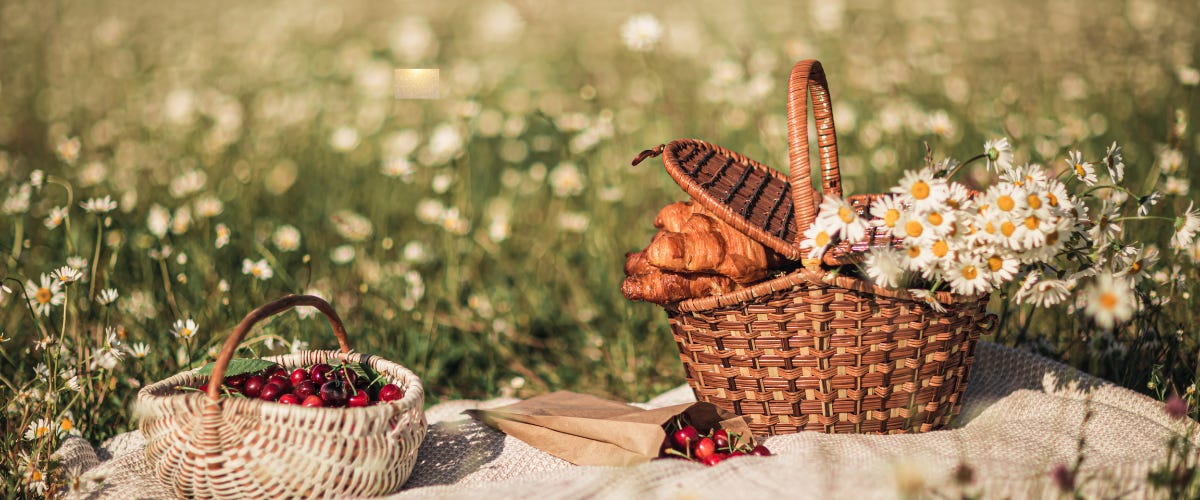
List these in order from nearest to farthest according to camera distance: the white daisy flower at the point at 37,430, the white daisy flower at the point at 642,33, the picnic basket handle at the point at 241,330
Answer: the picnic basket handle at the point at 241,330 < the white daisy flower at the point at 37,430 < the white daisy flower at the point at 642,33

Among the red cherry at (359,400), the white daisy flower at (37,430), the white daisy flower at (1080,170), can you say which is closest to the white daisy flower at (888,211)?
the white daisy flower at (1080,170)

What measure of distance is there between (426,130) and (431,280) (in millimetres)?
1262

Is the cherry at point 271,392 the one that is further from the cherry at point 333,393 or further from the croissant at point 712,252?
the croissant at point 712,252

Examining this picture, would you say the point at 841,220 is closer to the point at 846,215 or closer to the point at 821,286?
the point at 846,215

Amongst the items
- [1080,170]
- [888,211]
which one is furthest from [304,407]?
[1080,170]

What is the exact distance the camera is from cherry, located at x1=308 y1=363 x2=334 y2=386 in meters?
1.90

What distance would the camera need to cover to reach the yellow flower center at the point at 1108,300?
1387 mm

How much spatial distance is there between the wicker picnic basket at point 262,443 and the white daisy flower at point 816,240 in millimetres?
877

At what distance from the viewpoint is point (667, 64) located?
4.86 metres

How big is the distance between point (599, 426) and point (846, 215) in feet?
2.37

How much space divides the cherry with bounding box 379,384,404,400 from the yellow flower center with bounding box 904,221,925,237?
3.59 feet

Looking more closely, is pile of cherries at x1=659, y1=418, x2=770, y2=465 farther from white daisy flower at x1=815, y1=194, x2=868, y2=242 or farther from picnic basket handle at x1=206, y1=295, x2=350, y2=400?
picnic basket handle at x1=206, y1=295, x2=350, y2=400

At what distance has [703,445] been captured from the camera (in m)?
1.91

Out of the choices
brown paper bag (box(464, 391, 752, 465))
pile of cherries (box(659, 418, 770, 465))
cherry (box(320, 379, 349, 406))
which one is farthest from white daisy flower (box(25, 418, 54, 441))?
pile of cherries (box(659, 418, 770, 465))
